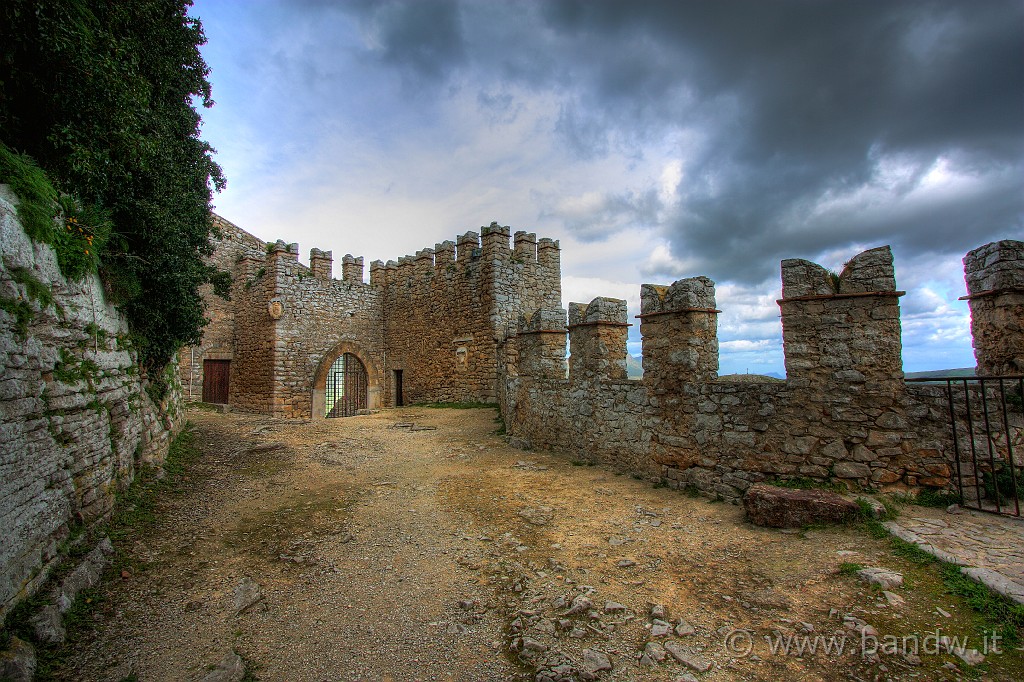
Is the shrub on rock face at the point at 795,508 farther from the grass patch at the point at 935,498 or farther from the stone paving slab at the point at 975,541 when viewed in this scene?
the grass patch at the point at 935,498

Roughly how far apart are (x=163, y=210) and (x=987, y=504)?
10.5m

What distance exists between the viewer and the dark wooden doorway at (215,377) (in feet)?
60.2

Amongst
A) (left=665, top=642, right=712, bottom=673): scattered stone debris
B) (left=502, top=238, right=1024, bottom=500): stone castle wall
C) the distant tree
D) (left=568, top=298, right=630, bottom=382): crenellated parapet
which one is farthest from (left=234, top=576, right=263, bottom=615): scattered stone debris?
(left=568, top=298, right=630, bottom=382): crenellated parapet

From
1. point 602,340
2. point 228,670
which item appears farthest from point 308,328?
point 228,670

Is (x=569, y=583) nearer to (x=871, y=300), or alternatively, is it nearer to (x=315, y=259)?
(x=871, y=300)

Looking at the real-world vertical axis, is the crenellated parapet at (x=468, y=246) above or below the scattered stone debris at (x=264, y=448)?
above

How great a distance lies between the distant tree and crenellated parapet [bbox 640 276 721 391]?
7.11 meters

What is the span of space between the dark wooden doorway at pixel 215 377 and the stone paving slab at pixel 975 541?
70.1 feet

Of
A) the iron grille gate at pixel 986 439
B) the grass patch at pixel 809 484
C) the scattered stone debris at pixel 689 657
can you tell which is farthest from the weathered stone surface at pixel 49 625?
the iron grille gate at pixel 986 439

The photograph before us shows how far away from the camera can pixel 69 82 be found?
Result: 4.40m

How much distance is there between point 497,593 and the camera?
12.3ft

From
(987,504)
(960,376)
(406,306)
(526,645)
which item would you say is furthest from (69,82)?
(406,306)

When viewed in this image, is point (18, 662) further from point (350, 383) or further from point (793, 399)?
point (350, 383)

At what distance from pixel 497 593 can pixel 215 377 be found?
1935 cm
